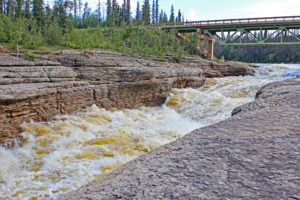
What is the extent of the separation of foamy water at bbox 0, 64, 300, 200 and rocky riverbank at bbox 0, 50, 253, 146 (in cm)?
44

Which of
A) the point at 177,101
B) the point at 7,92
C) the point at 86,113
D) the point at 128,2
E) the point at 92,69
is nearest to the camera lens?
the point at 7,92

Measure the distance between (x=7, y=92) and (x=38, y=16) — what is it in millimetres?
22261

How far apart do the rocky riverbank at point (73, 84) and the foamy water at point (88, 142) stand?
0.44 meters

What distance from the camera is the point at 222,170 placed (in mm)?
1455

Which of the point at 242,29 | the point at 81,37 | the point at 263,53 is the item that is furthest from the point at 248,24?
the point at 263,53

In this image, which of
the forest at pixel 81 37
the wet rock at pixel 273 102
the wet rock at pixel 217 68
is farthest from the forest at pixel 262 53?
the wet rock at pixel 273 102

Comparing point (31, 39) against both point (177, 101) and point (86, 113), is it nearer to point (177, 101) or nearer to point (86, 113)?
point (86, 113)

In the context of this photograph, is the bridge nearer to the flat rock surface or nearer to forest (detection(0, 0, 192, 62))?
forest (detection(0, 0, 192, 62))

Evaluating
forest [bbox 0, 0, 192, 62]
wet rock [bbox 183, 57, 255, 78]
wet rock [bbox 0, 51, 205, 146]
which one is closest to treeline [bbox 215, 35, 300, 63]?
wet rock [bbox 183, 57, 255, 78]

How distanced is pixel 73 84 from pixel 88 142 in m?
3.07

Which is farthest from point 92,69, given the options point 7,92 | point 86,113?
point 7,92

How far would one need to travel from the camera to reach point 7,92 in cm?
682

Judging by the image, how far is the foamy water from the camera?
488 cm

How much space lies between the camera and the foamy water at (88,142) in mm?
4875
